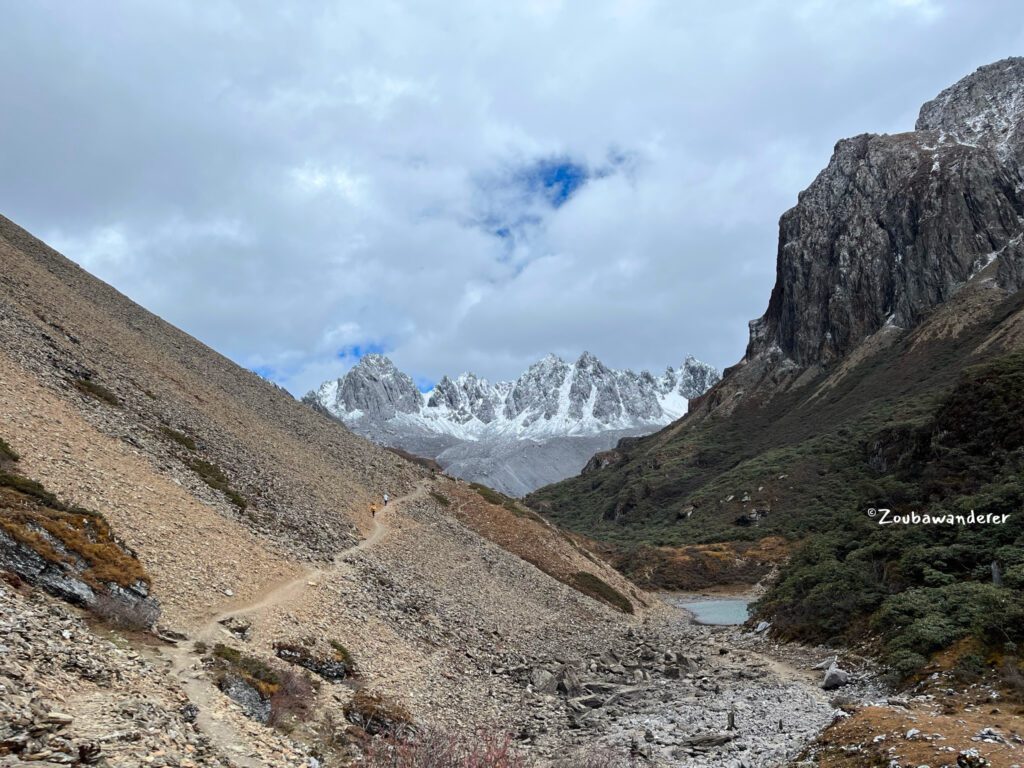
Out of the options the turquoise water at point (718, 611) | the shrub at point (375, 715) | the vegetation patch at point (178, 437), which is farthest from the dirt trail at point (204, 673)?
the turquoise water at point (718, 611)

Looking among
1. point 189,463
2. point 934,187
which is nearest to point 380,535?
point 189,463

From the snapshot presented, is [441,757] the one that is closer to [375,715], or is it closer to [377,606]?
[375,715]

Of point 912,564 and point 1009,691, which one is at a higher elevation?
point 912,564

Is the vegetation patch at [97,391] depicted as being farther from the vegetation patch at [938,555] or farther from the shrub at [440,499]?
the vegetation patch at [938,555]

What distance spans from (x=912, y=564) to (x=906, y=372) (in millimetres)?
134415

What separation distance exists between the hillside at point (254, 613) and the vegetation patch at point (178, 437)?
0.92 feet

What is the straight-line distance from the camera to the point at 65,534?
763 inches

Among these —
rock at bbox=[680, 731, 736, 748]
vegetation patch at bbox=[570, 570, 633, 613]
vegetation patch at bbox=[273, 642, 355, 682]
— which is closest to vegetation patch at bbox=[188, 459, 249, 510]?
vegetation patch at bbox=[273, 642, 355, 682]

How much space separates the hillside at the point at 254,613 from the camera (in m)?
13.9

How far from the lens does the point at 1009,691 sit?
833 inches

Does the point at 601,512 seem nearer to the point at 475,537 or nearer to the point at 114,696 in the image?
the point at 475,537

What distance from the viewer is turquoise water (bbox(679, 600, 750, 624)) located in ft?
211

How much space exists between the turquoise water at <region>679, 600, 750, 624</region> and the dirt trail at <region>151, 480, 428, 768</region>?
46470 mm

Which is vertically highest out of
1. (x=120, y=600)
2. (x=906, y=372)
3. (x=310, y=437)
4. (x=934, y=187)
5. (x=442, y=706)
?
(x=934, y=187)
